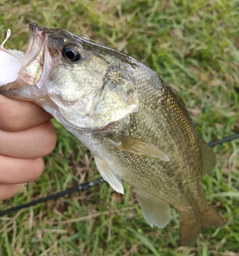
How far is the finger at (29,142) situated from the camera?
1.38m

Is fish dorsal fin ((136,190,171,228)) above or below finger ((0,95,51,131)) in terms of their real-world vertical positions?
below

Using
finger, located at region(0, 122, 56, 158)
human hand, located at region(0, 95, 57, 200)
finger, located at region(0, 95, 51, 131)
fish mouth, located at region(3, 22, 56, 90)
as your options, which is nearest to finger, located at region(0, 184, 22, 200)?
human hand, located at region(0, 95, 57, 200)

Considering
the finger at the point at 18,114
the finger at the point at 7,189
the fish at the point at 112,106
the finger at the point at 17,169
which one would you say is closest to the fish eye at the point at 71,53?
the fish at the point at 112,106

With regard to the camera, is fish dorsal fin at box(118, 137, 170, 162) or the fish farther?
fish dorsal fin at box(118, 137, 170, 162)

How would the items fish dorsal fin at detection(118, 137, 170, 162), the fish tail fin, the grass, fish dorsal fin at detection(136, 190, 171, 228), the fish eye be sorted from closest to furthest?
the fish eye → fish dorsal fin at detection(118, 137, 170, 162) → fish dorsal fin at detection(136, 190, 171, 228) → the fish tail fin → the grass

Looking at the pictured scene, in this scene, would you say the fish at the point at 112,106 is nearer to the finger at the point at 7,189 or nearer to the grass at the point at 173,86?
the finger at the point at 7,189

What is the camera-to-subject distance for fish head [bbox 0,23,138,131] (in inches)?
49.4

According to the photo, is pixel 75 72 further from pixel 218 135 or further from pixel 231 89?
pixel 231 89

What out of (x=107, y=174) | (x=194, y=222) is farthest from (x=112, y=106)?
(x=194, y=222)

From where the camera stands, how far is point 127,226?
2.35 metres

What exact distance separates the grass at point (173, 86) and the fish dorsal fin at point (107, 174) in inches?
34.2

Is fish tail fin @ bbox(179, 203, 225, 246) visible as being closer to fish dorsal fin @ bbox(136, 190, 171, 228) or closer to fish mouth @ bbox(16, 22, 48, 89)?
fish dorsal fin @ bbox(136, 190, 171, 228)

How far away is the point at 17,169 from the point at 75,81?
1.39 ft

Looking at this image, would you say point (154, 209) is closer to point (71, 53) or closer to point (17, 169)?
point (17, 169)
